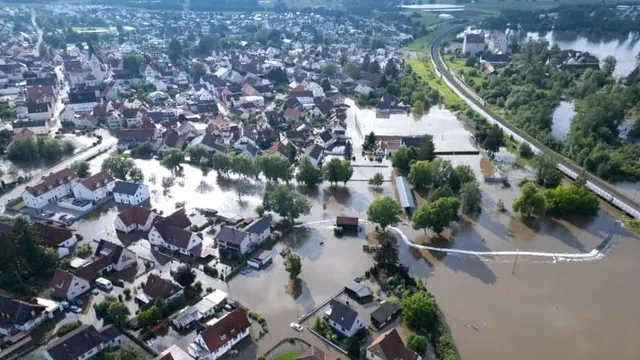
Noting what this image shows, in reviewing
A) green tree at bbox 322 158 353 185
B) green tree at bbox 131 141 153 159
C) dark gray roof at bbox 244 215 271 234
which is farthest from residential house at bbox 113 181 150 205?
green tree at bbox 322 158 353 185

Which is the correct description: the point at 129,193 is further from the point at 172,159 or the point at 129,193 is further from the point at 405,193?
the point at 405,193

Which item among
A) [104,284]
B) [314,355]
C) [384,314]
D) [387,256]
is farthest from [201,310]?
[387,256]

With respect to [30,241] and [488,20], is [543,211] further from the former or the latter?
[488,20]

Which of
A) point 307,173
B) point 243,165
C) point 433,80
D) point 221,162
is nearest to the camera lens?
point 307,173

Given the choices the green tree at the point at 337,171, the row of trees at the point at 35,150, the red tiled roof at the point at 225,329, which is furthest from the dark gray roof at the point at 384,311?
the row of trees at the point at 35,150

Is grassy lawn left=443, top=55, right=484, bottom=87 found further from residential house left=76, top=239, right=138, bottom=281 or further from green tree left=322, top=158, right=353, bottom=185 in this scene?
residential house left=76, top=239, right=138, bottom=281

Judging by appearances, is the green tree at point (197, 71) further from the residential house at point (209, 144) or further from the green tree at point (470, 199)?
the green tree at point (470, 199)
